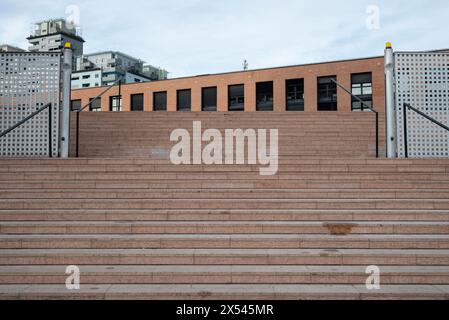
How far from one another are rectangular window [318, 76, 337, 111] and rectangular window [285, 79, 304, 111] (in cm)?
151

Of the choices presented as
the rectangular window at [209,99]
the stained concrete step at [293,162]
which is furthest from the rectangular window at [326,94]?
the stained concrete step at [293,162]

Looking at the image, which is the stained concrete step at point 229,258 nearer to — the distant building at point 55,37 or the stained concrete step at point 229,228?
the stained concrete step at point 229,228

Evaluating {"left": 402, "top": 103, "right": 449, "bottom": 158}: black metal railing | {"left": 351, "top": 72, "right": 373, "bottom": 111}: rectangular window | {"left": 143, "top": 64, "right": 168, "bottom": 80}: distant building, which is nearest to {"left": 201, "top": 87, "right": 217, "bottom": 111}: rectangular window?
{"left": 351, "top": 72, "right": 373, "bottom": 111}: rectangular window

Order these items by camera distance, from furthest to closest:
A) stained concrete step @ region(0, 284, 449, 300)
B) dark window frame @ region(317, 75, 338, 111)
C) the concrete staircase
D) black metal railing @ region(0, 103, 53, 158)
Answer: dark window frame @ region(317, 75, 338, 111)
black metal railing @ region(0, 103, 53, 158)
the concrete staircase
stained concrete step @ region(0, 284, 449, 300)

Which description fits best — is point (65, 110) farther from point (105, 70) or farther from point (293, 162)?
point (105, 70)

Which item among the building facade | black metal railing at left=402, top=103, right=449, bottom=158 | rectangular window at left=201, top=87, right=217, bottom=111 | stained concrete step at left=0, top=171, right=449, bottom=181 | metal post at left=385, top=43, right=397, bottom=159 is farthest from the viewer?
rectangular window at left=201, top=87, right=217, bottom=111

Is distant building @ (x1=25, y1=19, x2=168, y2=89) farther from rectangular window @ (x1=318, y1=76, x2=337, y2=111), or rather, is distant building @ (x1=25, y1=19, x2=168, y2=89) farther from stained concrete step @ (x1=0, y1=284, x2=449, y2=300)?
stained concrete step @ (x1=0, y1=284, x2=449, y2=300)

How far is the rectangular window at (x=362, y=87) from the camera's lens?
1299 inches

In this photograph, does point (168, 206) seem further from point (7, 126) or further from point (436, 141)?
point (436, 141)

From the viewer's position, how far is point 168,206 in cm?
634

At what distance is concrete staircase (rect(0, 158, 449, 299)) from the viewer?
4.50 metres

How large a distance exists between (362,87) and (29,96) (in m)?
28.5
